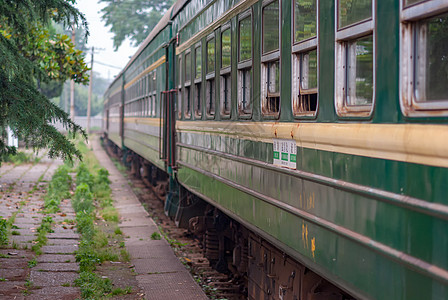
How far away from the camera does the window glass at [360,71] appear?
3340 millimetres

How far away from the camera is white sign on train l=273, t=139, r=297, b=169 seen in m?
4.41

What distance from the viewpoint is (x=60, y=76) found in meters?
15.5

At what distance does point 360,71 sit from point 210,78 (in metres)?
4.10

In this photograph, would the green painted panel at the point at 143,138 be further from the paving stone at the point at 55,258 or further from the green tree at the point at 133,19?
the green tree at the point at 133,19

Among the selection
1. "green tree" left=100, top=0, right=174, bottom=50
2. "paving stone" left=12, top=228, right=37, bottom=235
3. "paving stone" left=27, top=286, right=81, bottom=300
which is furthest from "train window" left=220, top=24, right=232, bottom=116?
"green tree" left=100, top=0, right=174, bottom=50

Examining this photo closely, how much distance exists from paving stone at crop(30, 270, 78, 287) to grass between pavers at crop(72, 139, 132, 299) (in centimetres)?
13

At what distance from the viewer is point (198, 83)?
8297 mm

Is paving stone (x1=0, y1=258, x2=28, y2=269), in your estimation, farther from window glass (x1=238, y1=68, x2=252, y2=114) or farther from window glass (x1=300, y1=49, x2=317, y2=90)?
window glass (x1=300, y1=49, x2=317, y2=90)

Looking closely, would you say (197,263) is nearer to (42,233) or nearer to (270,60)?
(42,233)

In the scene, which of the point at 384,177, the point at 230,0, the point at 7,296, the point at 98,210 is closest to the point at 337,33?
the point at 384,177

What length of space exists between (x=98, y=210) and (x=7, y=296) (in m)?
7.41

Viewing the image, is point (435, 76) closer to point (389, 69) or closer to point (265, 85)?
point (389, 69)

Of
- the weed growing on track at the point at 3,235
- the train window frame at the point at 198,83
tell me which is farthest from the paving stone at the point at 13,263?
the train window frame at the point at 198,83

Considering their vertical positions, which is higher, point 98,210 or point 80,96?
point 80,96
